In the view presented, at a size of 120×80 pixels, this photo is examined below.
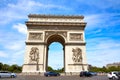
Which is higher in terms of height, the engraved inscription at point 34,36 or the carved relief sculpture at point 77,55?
the engraved inscription at point 34,36

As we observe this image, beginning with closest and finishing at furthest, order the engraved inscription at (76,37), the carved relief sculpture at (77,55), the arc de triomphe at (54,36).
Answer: the arc de triomphe at (54,36) < the carved relief sculpture at (77,55) < the engraved inscription at (76,37)

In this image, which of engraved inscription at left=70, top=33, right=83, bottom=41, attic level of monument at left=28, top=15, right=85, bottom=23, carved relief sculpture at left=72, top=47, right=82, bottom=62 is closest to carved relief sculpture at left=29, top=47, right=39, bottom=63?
attic level of monument at left=28, top=15, right=85, bottom=23

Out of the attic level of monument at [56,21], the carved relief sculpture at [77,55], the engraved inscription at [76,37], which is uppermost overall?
the attic level of monument at [56,21]

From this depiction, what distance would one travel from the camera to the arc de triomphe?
3691 centimetres

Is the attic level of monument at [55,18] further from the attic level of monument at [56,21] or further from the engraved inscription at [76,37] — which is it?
the engraved inscription at [76,37]

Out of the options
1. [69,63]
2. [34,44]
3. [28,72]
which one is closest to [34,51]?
[34,44]

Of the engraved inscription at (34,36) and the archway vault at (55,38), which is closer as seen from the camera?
the engraved inscription at (34,36)

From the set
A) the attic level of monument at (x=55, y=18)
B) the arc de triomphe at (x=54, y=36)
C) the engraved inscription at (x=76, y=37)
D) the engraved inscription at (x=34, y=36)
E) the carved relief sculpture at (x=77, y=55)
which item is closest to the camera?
the arc de triomphe at (x=54, y=36)

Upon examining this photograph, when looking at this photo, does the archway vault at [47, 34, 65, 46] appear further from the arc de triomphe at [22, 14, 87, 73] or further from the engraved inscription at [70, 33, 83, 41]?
the engraved inscription at [70, 33, 83, 41]

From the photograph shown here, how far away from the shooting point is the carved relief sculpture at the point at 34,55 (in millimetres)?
36969

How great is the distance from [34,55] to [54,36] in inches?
247

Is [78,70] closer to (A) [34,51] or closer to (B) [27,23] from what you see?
(A) [34,51]

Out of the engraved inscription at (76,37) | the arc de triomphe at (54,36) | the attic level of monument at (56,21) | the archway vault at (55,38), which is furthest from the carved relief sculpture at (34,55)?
the engraved inscription at (76,37)

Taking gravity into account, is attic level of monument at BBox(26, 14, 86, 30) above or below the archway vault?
above
